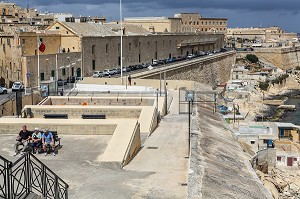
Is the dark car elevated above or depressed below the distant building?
below

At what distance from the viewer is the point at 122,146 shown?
510 inches

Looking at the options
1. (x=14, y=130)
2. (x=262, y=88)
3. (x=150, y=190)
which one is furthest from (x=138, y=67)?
(x=150, y=190)

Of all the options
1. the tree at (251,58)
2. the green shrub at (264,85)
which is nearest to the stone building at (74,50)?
the green shrub at (264,85)

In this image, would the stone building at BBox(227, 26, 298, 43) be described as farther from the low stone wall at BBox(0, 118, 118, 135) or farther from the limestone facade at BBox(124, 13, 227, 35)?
the low stone wall at BBox(0, 118, 118, 135)

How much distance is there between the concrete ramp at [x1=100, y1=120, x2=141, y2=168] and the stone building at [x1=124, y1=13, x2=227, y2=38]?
2579 inches

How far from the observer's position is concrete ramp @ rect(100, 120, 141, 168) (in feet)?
39.9

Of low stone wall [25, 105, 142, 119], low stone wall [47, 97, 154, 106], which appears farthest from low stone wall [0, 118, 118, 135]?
low stone wall [47, 97, 154, 106]

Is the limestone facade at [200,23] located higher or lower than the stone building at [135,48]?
higher

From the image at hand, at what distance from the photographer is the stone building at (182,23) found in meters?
83.8

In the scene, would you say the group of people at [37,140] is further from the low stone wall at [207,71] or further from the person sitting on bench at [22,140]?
the low stone wall at [207,71]

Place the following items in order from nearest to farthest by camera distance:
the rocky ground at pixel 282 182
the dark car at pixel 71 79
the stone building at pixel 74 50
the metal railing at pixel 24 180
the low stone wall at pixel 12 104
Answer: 1. the metal railing at pixel 24 180
2. the rocky ground at pixel 282 182
3. the low stone wall at pixel 12 104
4. the stone building at pixel 74 50
5. the dark car at pixel 71 79

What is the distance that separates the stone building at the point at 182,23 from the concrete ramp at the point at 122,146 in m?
65.5

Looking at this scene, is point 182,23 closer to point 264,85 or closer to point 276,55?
→ point 276,55

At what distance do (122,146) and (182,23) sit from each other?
89569 mm
